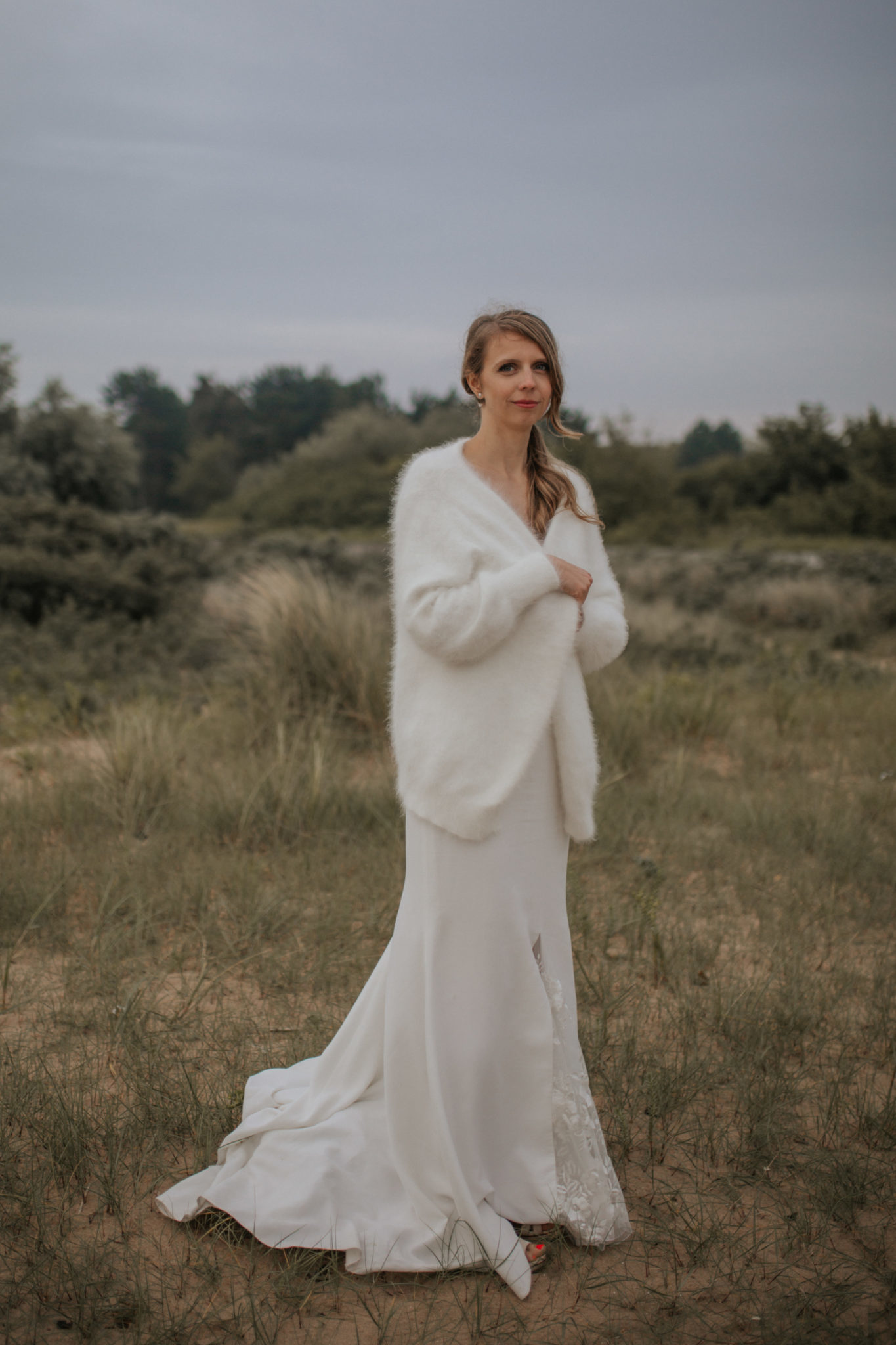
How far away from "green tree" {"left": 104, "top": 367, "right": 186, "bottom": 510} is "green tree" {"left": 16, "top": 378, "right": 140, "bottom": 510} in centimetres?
3799

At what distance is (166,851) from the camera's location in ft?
15.3

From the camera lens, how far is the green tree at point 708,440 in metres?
54.5

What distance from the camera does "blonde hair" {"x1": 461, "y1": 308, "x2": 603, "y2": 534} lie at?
229 cm

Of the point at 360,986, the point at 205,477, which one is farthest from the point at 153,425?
the point at 360,986

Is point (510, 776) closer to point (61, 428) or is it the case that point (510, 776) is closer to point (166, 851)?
point (166, 851)

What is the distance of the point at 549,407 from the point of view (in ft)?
7.96

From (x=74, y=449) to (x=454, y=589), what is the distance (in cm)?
1407

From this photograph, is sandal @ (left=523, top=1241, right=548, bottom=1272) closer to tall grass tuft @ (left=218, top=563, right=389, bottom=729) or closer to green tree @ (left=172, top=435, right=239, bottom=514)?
tall grass tuft @ (left=218, top=563, right=389, bottom=729)

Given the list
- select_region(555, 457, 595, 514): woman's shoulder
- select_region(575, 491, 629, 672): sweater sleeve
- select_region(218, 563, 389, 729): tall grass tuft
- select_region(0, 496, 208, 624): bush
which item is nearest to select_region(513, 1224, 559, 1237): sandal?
select_region(575, 491, 629, 672): sweater sleeve

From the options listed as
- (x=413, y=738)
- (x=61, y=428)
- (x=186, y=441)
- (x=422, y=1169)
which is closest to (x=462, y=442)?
(x=413, y=738)

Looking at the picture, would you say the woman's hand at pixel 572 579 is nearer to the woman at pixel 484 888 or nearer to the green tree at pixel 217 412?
the woman at pixel 484 888

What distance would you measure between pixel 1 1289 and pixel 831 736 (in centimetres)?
652

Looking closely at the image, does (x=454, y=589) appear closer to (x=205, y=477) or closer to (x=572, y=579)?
(x=572, y=579)

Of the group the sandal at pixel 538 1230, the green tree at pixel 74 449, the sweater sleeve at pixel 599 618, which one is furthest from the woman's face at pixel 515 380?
the green tree at pixel 74 449
